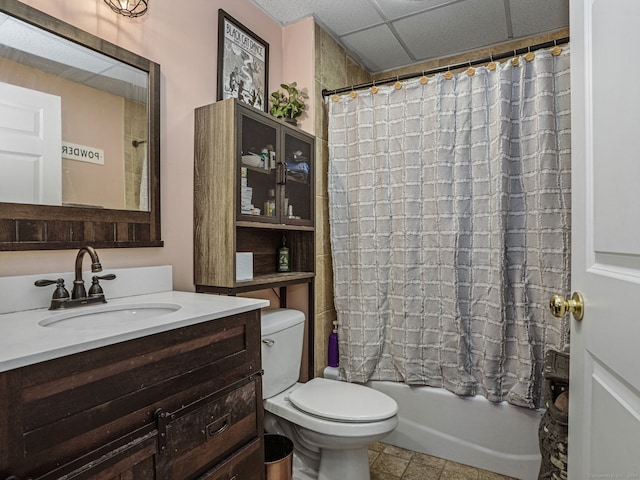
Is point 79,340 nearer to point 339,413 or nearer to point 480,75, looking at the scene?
point 339,413

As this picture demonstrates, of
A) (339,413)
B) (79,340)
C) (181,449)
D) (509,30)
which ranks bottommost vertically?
(339,413)

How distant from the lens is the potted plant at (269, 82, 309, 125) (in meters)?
2.10

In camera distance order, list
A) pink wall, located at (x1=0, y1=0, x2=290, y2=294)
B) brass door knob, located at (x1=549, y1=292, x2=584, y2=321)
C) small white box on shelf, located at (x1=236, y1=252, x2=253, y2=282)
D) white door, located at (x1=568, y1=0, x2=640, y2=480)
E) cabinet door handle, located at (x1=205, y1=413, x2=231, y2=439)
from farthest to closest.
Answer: small white box on shelf, located at (x1=236, y1=252, x2=253, y2=282) < pink wall, located at (x1=0, y1=0, x2=290, y2=294) < cabinet door handle, located at (x1=205, y1=413, x2=231, y2=439) < brass door knob, located at (x1=549, y1=292, x2=584, y2=321) < white door, located at (x1=568, y1=0, x2=640, y2=480)

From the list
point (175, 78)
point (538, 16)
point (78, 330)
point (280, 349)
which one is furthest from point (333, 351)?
point (538, 16)

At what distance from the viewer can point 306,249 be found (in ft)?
7.16

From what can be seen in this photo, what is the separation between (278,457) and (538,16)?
106 inches

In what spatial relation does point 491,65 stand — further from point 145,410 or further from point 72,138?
point 145,410

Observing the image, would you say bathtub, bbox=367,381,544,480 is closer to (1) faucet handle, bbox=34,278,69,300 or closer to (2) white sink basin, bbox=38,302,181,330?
(2) white sink basin, bbox=38,302,181,330

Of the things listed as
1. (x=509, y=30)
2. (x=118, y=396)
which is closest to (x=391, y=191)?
(x=509, y=30)

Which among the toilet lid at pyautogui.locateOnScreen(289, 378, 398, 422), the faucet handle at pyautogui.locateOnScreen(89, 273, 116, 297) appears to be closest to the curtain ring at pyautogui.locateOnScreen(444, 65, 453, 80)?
the toilet lid at pyautogui.locateOnScreen(289, 378, 398, 422)

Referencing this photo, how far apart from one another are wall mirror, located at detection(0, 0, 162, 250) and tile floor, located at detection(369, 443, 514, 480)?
1.55m

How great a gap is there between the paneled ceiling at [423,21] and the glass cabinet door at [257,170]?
80 centimetres

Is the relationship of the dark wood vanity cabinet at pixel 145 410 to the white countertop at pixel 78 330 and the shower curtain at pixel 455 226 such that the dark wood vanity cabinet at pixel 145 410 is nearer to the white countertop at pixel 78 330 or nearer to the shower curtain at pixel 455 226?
the white countertop at pixel 78 330

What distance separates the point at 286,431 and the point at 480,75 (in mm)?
2000
